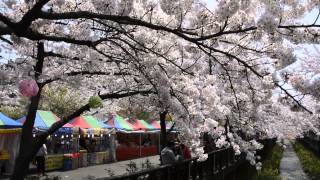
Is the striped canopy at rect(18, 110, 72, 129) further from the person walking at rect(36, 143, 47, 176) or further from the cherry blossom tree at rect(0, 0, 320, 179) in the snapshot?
the cherry blossom tree at rect(0, 0, 320, 179)

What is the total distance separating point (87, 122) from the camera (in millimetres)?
27344

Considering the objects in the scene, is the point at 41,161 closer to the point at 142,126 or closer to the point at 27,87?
the point at 27,87

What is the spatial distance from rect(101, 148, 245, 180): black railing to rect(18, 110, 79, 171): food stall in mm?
8559

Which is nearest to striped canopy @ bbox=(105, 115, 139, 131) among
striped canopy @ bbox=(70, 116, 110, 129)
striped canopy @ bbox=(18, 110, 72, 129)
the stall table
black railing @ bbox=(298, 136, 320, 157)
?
striped canopy @ bbox=(70, 116, 110, 129)

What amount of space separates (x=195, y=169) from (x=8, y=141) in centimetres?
1084

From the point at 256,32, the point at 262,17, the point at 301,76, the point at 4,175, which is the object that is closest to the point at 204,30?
the point at 256,32

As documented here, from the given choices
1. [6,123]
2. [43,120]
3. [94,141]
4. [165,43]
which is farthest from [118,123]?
[165,43]

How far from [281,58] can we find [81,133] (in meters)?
20.0

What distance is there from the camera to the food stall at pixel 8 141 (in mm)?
20250

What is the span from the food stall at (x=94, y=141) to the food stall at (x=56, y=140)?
2.07 feet

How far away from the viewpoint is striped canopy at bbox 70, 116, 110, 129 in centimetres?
2615

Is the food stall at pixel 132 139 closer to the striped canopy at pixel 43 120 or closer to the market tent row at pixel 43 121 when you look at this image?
the market tent row at pixel 43 121

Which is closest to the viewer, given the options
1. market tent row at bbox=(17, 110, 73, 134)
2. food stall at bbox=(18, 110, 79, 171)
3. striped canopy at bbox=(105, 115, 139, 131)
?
market tent row at bbox=(17, 110, 73, 134)

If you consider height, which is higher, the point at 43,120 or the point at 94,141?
the point at 43,120
